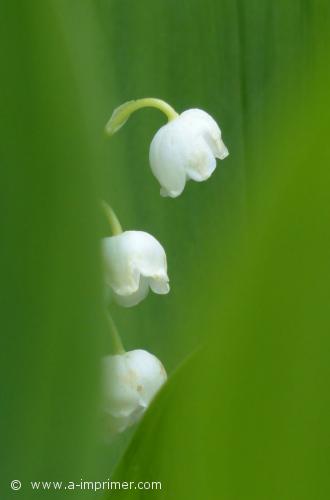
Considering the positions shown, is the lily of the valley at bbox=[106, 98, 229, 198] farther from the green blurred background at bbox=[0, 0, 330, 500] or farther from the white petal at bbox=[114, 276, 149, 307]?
the green blurred background at bbox=[0, 0, 330, 500]

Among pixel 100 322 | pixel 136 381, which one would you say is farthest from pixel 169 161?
pixel 100 322

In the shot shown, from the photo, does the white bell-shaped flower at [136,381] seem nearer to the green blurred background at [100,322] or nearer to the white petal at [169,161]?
the white petal at [169,161]

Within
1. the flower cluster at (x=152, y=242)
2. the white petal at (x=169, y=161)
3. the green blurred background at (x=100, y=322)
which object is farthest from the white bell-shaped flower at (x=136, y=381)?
the green blurred background at (x=100, y=322)

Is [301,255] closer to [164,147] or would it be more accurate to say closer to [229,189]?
[164,147]

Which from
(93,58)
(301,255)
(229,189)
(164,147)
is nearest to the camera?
(301,255)

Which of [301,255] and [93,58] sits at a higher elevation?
[93,58]

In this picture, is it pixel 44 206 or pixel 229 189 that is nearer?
pixel 44 206

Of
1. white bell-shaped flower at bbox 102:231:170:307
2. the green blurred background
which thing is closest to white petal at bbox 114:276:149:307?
white bell-shaped flower at bbox 102:231:170:307

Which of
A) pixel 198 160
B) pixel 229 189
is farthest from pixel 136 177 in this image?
pixel 198 160

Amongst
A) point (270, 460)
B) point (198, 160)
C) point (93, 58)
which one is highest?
point (93, 58)
